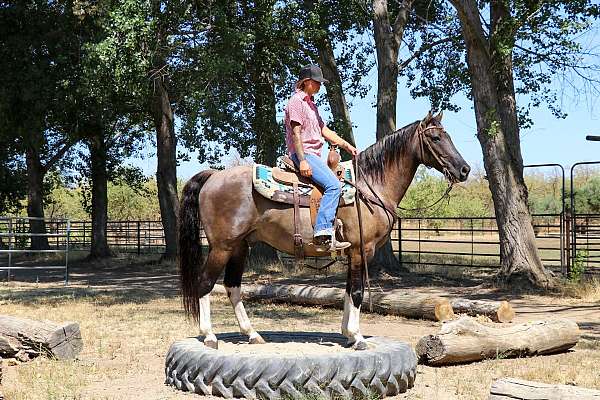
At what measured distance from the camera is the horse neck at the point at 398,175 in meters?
6.25

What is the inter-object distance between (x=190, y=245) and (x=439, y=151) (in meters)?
2.48

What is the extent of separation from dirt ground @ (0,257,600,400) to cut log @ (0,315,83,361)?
0.18 meters

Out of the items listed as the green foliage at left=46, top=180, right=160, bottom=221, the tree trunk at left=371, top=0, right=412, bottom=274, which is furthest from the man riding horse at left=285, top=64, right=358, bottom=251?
the green foliage at left=46, top=180, right=160, bottom=221

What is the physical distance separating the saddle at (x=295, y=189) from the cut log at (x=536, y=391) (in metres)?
2.20

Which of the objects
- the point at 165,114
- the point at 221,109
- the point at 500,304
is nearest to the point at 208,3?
the point at 221,109

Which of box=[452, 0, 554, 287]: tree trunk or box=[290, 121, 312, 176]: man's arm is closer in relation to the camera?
box=[290, 121, 312, 176]: man's arm

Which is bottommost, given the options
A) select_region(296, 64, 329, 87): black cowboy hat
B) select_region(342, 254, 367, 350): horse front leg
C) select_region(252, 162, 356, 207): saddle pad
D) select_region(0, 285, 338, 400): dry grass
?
select_region(0, 285, 338, 400): dry grass

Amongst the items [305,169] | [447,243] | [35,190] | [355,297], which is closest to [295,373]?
[355,297]

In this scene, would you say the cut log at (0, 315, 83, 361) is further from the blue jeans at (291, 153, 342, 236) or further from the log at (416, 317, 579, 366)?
the log at (416, 317, 579, 366)

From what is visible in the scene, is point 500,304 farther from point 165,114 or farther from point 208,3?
point 165,114

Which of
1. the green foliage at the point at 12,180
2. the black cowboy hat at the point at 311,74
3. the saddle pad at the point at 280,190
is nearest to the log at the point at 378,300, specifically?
the saddle pad at the point at 280,190

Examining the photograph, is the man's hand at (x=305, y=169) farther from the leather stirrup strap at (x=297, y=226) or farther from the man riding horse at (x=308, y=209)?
the leather stirrup strap at (x=297, y=226)

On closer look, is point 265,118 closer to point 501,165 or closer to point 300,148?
point 501,165

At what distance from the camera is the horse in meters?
6.06
